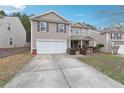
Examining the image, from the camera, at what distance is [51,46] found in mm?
19078

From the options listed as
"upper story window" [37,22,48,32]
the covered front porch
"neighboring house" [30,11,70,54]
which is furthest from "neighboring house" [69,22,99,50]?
"upper story window" [37,22,48,32]

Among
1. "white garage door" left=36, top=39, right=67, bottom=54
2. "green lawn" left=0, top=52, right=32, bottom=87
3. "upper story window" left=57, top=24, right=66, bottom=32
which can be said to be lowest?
"green lawn" left=0, top=52, right=32, bottom=87

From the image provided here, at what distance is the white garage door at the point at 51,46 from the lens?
18.5 m

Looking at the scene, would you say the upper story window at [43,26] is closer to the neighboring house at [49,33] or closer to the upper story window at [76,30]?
the neighboring house at [49,33]

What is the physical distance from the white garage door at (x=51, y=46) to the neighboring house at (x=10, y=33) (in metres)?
7.31

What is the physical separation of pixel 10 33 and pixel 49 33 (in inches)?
336

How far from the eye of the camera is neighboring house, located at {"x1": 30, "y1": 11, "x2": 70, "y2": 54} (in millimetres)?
18500

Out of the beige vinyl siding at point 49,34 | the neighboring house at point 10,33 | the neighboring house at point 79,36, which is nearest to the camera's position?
the beige vinyl siding at point 49,34

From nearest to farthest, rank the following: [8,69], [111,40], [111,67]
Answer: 1. [8,69]
2. [111,67]
3. [111,40]

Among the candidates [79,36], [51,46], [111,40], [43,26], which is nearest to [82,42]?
[79,36]

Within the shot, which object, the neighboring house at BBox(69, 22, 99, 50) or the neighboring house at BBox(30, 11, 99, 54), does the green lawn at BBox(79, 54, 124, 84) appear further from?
the neighboring house at BBox(69, 22, 99, 50)

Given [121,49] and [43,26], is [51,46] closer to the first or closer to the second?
[43,26]

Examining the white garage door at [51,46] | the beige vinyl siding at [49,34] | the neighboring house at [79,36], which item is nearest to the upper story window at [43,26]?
the beige vinyl siding at [49,34]

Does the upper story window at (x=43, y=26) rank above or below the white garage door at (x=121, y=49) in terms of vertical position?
above
